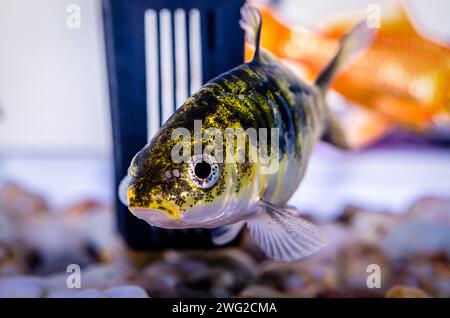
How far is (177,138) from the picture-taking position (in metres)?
0.61

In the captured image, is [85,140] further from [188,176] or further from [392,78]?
[188,176]

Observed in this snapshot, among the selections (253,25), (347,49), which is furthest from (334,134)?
(253,25)

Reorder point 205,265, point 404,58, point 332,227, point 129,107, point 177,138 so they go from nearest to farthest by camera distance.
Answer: point 177,138, point 129,107, point 205,265, point 332,227, point 404,58

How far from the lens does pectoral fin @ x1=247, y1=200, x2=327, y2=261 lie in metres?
0.66

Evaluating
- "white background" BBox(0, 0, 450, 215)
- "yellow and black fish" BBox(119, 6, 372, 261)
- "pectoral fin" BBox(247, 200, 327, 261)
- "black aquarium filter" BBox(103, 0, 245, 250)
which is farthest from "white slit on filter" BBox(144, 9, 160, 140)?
"white background" BBox(0, 0, 450, 215)

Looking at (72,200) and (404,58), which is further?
(72,200)

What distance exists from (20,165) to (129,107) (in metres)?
1.00

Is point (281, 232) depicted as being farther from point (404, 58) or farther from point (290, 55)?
point (404, 58)

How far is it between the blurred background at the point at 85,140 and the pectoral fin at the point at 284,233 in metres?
0.63

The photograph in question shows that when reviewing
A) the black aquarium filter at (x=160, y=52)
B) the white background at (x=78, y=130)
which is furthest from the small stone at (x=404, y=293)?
the black aquarium filter at (x=160, y=52)

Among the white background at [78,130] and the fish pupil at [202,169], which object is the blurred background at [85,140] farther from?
the fish pupil at [202,169]

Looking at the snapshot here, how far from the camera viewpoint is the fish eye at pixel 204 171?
0.60 m

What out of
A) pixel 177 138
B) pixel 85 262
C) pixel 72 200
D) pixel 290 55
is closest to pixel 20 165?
pixel 72 200

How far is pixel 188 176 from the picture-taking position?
0.60 m
